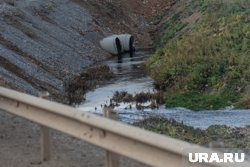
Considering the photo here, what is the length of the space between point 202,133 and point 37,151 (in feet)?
23.7

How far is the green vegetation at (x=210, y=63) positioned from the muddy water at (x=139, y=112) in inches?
29.1

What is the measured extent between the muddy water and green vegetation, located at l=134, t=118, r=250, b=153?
0.98 m

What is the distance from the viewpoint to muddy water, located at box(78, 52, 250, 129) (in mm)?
17656

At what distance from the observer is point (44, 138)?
25.3 feet

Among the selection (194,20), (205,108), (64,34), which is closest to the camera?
(205,108)

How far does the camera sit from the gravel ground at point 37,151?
25.3 ft

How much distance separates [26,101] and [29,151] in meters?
1.04

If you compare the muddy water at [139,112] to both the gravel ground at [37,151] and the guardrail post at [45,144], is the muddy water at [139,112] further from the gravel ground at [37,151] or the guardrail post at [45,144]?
the guardrail post at [45,144]

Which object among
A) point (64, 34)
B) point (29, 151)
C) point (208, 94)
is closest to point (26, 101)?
point (29, 151)

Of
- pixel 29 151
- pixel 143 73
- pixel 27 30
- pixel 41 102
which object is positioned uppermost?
pixel 27 30

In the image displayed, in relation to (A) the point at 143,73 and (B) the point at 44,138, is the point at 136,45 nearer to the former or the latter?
(A) the point at 143,73

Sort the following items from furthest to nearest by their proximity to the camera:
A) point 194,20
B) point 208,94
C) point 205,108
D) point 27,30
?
point 194,20
point 27,30
point 208,94
point 205,108

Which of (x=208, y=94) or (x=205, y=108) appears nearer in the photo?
(x=205, y=108)

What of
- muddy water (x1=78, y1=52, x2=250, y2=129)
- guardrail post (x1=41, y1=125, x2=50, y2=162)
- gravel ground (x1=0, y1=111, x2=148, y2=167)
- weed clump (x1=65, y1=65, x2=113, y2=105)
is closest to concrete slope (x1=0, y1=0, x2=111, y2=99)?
A: weed clump (x1=65, y1=65, x2=113, y2=105)
